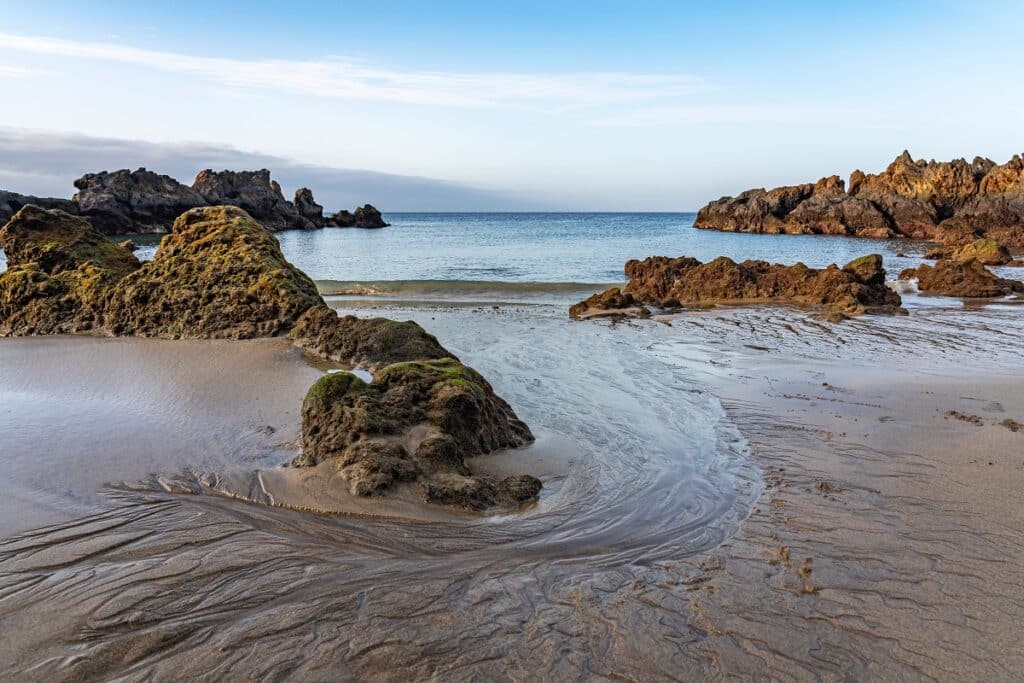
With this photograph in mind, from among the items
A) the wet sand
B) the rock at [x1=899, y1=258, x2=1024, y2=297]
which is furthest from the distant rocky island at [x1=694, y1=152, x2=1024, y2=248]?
the wet sand

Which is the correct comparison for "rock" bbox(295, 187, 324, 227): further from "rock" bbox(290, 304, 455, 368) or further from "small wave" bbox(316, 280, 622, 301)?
"rock" bbox(290, 304, 455, 368)

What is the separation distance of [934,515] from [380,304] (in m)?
15.2

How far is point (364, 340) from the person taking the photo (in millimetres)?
7883

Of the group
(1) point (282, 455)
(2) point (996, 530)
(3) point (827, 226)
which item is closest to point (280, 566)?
(1) point (282, 455)

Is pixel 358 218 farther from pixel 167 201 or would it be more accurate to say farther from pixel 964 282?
pixel 964 282

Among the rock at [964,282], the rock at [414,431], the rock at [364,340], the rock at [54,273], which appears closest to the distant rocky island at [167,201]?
the rock at [54,273]

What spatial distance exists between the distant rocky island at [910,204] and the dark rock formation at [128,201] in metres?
60.5

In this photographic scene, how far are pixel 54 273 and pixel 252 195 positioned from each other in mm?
75742

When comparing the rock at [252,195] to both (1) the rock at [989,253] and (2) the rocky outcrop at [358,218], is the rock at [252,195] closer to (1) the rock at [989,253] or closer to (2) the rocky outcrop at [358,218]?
(2) the rocky outcrop at [358,218]

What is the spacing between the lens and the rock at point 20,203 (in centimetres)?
5297

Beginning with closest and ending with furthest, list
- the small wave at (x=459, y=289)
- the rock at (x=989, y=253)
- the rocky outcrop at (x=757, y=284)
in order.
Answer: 1. the rocky outcrop at (x=757, y=284)
2. the small wave at (x=459, y=289)
3. the rock at (x=989, y=253)

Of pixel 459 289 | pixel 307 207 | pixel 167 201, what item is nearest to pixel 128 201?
pixel 167 201

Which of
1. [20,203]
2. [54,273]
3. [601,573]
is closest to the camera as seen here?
[601,573]

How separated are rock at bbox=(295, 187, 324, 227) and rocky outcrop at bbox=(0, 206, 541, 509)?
8003 centimetres
